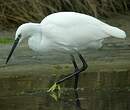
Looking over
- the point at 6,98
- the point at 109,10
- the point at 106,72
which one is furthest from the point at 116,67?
the point at 109,10

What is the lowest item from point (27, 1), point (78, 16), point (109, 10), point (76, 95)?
point (109, 10)

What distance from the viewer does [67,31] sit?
8.40 m

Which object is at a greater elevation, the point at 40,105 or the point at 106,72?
the point at 40,105

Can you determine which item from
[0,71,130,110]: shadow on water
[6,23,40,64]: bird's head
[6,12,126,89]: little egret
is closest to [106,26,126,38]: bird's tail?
[6,12,126,89]: little egret

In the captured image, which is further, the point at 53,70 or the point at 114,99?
the point at 53,70

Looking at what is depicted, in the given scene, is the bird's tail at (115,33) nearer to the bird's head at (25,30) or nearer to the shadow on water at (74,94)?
the shadow on water at (74,94)

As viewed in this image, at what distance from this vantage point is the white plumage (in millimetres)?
8359

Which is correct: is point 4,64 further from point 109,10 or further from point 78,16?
point 109,10

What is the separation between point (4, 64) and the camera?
10.1 m

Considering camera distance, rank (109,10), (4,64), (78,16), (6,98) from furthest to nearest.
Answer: (109,10), (4,64), (78,16), (6,98)

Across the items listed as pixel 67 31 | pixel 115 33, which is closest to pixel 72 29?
pixel 67 31

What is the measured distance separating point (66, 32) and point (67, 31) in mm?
20

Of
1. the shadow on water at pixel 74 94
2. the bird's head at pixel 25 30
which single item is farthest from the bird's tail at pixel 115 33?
the bird's head at pixel 25 30

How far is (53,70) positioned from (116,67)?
102 centimetres
